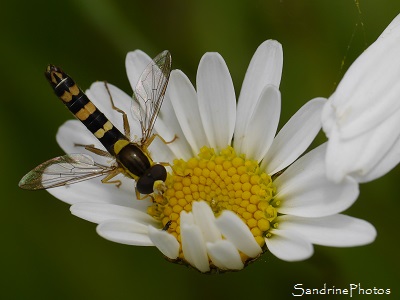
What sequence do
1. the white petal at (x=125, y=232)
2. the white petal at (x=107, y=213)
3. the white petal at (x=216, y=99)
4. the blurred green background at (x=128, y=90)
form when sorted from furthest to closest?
the blurred green background at (x=128, y=90), the white petal at (x=216, y=99), the white petal at (x=107, y=213), the white petal at (x=125, y=232)

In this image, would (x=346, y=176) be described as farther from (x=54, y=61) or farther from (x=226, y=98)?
(x=54, y=61)

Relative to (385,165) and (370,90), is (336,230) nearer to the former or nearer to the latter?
(385,165)

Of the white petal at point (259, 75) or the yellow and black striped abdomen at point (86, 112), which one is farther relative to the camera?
the yellow and black striped abdomen at point (86, 112)

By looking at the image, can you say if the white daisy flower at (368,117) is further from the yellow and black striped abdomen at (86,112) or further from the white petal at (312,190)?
the yellow and black striped abdomen at (86,112)

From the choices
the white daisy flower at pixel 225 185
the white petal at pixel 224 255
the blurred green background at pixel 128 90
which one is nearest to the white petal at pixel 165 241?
the white daisy flower at pixel 225 185

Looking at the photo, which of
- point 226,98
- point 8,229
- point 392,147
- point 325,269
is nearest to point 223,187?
point 226,98
